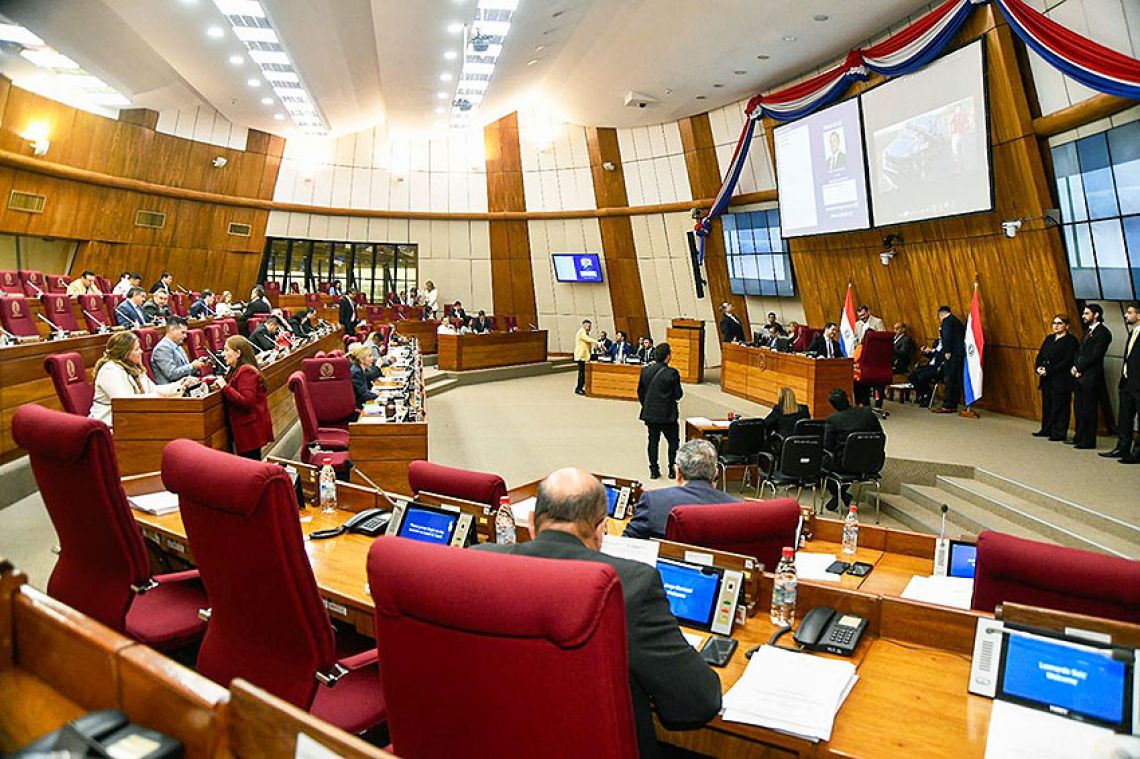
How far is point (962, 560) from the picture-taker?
3.03m

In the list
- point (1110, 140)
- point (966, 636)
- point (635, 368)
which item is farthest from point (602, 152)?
point (966, 636)

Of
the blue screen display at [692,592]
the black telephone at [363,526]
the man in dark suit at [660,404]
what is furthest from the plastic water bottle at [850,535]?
the man in dark suit at [660,404]

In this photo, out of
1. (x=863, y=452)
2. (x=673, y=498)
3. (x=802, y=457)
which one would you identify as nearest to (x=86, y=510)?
(x=673, y=498)

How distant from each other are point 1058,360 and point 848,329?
4.03 m

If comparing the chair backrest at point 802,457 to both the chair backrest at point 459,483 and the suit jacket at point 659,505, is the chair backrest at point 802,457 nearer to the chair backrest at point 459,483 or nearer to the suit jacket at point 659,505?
the suit jacket at point 659,505

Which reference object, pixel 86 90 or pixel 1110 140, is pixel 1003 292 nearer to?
pixel 1110 140

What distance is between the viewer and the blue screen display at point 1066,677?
1694 millimetres

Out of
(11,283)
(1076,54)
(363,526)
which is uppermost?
(1076,54)

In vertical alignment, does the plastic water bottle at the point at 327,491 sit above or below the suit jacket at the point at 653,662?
below

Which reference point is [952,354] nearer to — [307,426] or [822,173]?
[822,173]

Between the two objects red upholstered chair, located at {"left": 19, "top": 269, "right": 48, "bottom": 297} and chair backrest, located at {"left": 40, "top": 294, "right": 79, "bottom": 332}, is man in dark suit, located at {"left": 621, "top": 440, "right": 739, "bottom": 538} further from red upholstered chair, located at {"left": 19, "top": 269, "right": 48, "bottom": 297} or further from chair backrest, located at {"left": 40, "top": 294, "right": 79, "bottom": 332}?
red upholstered chair, located at {"left": 19, "top": 269, "right": 48, "bottom": 297}

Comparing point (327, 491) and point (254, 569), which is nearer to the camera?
point (254, 569)

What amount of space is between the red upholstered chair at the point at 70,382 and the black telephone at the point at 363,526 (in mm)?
2898

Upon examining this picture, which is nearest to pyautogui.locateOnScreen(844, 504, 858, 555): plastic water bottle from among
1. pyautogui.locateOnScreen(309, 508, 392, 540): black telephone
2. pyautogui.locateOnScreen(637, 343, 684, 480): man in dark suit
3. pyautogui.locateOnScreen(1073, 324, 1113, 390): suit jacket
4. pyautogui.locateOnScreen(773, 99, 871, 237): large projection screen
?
pyautogui.locateOnScreen(309, 508, 392, 540): black telephone
